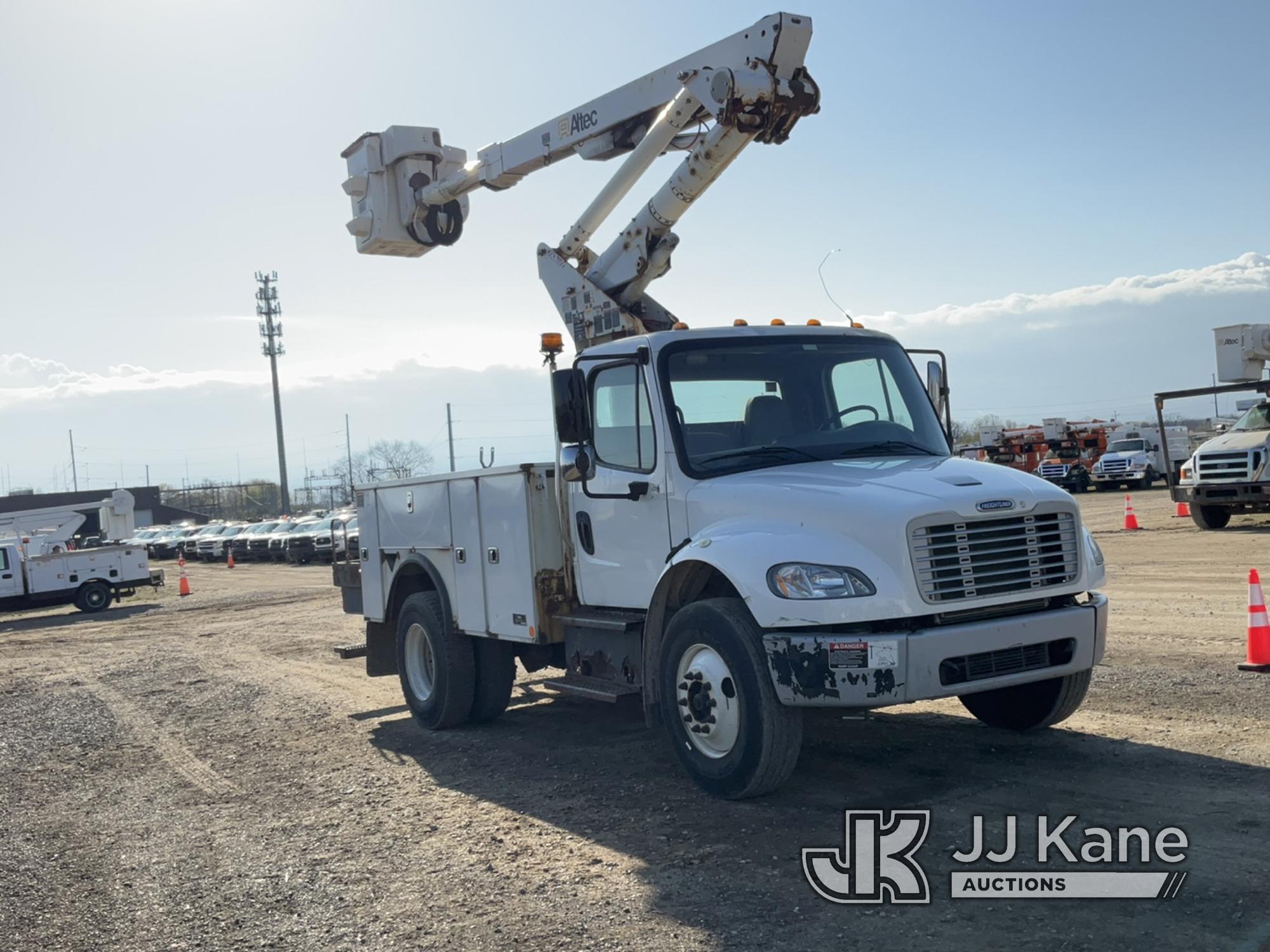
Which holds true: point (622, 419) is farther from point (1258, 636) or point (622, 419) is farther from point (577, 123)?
point (1258, 636)

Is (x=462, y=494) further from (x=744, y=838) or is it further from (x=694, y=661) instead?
(x=744, y=838)

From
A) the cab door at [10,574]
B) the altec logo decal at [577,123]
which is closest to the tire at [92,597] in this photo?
the cab door at [10,574]

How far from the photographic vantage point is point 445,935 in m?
4.89

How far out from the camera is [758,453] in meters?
6.89

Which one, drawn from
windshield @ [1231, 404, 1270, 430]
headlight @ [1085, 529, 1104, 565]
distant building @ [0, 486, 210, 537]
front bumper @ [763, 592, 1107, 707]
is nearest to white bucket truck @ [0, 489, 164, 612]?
windshield @ [1231, 404, 1270, 430]

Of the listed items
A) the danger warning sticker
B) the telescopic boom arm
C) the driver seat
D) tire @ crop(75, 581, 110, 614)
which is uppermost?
the telescopic boom arm

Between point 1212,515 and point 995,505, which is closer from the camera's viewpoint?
point 995,505

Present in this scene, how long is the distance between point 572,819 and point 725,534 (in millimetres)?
1745

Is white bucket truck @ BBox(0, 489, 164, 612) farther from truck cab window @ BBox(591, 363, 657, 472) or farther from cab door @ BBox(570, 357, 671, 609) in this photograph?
truck cab window @ BBox(591, 363, 657, 472)

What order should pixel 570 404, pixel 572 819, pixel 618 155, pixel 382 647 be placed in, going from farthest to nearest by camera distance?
pixel 382 647 < pixel 618 155 < pixel 570 404 < pixel 572 819

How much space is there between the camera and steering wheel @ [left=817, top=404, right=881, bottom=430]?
7.12 meters

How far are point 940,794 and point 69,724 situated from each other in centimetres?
836

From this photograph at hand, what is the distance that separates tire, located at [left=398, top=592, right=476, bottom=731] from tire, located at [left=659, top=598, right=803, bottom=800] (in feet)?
9.20

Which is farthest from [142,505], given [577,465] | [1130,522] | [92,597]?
[577,465]
